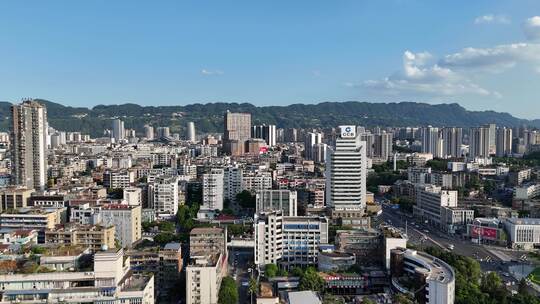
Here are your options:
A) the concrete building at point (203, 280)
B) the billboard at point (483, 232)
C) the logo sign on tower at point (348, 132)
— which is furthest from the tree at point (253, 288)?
the logo sign on tower at point (348, 132)

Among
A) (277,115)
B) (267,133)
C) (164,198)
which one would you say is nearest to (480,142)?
(267,133)

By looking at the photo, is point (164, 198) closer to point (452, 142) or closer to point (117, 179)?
point (117, 179)

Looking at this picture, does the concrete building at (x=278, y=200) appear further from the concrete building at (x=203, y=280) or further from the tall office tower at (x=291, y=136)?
the tall office tower at (x=291, y=136)

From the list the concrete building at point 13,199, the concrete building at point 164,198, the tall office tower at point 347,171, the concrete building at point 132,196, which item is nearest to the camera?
the concrete building at point 13,199

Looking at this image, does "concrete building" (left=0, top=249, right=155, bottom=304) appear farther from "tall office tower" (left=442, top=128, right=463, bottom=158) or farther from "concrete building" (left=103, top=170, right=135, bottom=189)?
"tall office tower" (left=442, top=128, right=463, bottom=158)

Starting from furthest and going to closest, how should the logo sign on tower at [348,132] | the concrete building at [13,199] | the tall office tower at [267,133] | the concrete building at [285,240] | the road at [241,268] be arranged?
1. the tall office tower at [267,133]
2. the logo sign on tower at [348,132]
3. the concrete building at [13,199]
4. the concrete building at [285,240]
5. the road at [241,268]

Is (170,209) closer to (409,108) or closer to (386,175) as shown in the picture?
(386,175)
